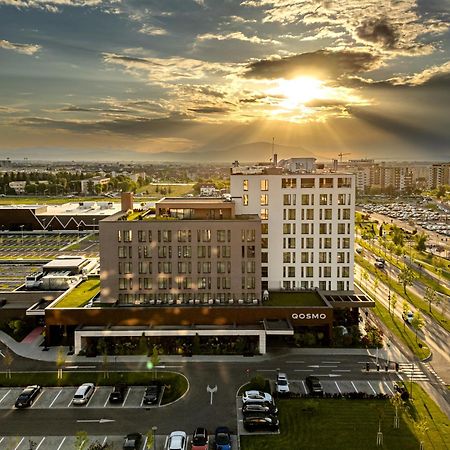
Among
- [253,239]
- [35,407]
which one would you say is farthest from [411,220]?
[35,407]

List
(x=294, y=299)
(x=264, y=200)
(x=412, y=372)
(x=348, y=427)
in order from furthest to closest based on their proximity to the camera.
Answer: (x=264, y=200) → (x=294, y=299) → (x=412, y=372) → (x=348, y=427)

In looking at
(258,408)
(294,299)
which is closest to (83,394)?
(258,408)

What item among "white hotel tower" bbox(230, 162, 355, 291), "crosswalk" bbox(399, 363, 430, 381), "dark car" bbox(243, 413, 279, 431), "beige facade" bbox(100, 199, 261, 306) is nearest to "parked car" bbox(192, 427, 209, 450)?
"dark car" bbox(243, 413, 279, 431)

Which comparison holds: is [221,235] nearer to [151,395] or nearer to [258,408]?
[151,395]

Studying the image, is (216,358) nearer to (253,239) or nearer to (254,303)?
(254,303)

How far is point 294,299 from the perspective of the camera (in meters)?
60.6

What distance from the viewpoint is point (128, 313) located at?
5500cm

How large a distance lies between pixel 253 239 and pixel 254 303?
8246 millimetres

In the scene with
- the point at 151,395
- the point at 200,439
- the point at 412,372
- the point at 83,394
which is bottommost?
the point at 412,372

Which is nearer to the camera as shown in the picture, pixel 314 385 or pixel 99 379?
pixel 314 385

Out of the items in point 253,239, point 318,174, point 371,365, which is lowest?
point 371,365

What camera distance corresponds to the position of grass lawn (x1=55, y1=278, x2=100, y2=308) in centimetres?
5747

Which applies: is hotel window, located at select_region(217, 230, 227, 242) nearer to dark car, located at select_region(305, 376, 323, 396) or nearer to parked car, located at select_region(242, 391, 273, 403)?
dark car, located at select_region(305, 376, 323, 396)

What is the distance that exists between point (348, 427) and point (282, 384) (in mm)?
8159
